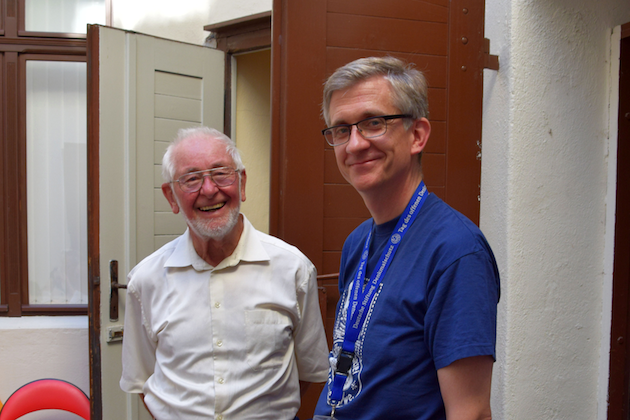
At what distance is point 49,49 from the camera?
12.0 feet

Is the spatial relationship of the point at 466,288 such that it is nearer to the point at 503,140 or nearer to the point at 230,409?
the point at 230,409

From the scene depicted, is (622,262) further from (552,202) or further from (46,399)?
(46,399)

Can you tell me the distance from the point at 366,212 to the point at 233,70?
2007mm

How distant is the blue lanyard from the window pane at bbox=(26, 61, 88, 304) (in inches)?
126

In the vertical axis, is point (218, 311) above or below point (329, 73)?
below

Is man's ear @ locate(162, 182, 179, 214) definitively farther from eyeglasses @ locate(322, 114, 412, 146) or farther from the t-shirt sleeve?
the t-shirt sleeve

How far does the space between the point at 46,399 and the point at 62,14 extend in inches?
106

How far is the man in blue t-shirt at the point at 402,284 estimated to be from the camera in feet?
3.04

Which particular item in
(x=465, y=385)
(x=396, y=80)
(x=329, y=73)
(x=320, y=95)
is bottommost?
(x=465, y=385)

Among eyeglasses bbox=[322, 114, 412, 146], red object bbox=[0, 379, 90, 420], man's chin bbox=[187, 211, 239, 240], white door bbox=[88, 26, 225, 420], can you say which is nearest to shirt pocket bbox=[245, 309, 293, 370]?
man's chin bbox=[187, 211, 239, 240]

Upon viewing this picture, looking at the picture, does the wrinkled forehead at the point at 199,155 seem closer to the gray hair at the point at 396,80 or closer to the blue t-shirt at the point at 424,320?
the gray hair at the point at 396,80

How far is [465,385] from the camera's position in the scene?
0.93m

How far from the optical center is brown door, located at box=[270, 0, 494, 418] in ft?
7.25

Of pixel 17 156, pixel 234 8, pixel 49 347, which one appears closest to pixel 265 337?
pixel 49 347
